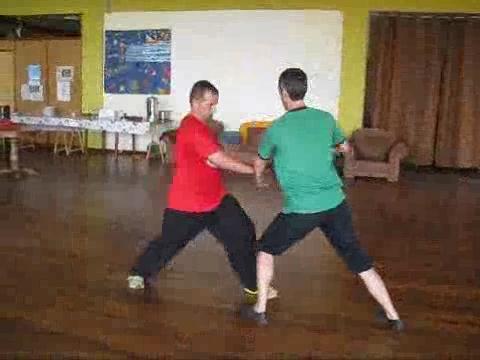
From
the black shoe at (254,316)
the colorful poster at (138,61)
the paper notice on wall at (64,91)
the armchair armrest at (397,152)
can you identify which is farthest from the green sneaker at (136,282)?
the paper notice on wall at (64,91)

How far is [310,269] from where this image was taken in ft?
14.9

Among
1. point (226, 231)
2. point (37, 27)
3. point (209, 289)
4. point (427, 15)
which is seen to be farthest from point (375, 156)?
point (37, 27)

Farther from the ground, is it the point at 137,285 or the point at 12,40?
the point at 12,40

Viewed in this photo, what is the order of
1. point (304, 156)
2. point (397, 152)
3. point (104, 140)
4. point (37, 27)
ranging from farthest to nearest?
point (37, 27) < point (104, 140) < point (397, 152) < point (304, 156)

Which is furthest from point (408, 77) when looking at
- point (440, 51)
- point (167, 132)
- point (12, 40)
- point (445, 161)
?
point (12, 40)

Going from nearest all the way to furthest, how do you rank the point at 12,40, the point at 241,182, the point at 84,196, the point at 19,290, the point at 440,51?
1. the point at 19,290
2. the point at 84,196
3. the point at 241,182
4. the point at 440,51
5. the point at 12,40

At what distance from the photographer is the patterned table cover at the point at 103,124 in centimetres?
987

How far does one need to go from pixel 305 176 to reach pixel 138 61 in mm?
7800

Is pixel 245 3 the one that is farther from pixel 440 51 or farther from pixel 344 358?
pixel 344 358

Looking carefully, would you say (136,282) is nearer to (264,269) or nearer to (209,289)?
(209,289)

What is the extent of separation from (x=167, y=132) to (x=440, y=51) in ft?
13.7

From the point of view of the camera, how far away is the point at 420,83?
969 cm

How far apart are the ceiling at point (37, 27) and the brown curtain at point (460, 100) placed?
6145 millimetres

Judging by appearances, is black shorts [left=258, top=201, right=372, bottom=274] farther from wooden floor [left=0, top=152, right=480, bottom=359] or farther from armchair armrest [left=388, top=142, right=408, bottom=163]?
armchair armrest [left=388, top=142, right=408, bottom=163]
